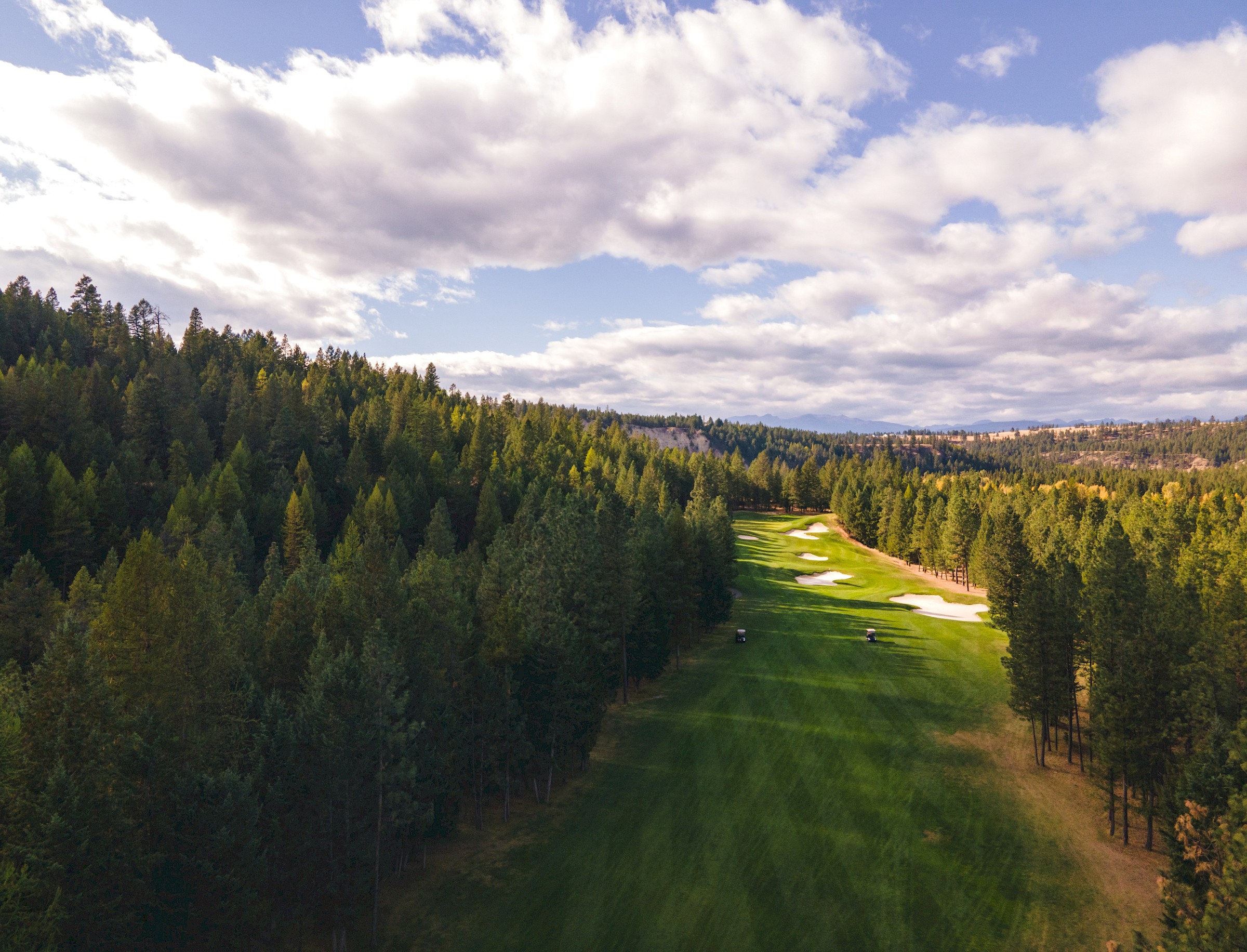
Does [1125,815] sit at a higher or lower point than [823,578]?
higher

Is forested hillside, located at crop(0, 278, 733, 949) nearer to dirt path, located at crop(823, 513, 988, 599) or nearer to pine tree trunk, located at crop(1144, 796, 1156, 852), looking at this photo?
pine tree trunk, located at crop(1144, 796, 1156, 852)

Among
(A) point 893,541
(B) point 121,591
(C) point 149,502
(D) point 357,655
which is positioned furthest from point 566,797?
(A) point 893,541

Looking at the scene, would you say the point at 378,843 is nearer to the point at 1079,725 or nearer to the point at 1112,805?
the point at 1112,805

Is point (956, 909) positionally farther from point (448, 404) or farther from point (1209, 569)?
point (448, 404)

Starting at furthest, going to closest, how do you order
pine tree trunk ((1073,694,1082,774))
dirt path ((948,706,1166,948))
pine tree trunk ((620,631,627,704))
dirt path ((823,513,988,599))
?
dirt path ((823,513,988,599))
pine tree trunk ((620,631,627,704))
pine tree trunk ((1073,694,1082,774))
dirt path ((948,706,1166,948))

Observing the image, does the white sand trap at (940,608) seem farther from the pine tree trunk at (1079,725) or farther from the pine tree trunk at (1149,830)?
the pine tree trunk at (1149,830)

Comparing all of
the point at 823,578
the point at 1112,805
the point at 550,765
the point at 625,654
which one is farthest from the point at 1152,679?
the point at 823,578

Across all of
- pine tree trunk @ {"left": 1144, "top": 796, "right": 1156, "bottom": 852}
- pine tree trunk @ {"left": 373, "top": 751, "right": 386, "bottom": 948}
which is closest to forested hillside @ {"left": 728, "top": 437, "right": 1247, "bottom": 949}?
pine tree trunk @ {"left": 1144, "top": 796, "right": 1156, "bottom": 852}
